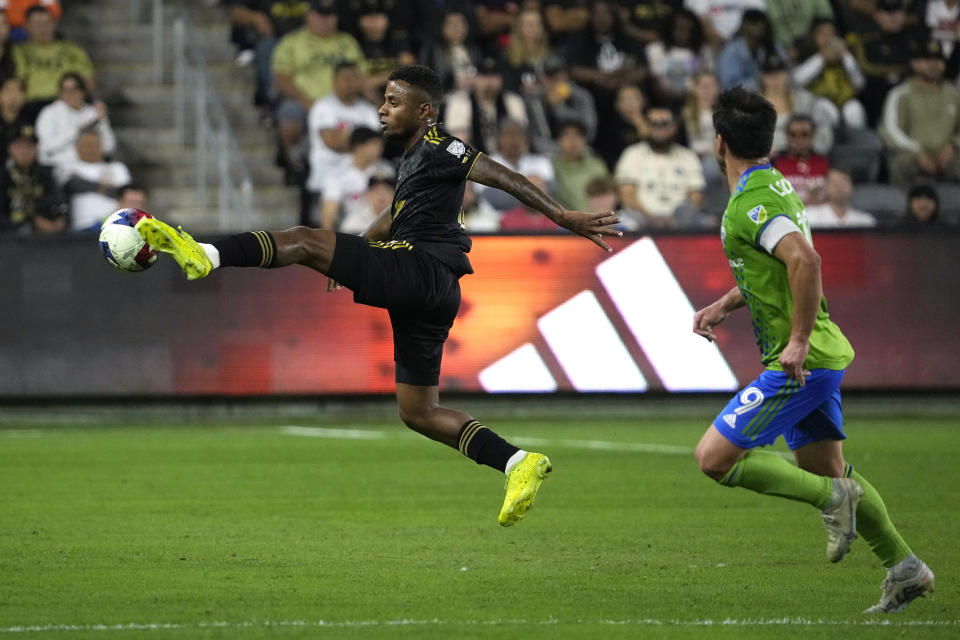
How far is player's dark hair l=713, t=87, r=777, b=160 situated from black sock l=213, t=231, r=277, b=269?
80.7 inches

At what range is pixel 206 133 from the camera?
703 inches

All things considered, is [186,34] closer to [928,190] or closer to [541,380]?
[541,380]

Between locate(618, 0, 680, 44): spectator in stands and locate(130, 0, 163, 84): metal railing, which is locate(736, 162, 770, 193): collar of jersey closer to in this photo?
locate(130, 0, 163, 84): metal railing

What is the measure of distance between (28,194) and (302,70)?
3709 millimetres

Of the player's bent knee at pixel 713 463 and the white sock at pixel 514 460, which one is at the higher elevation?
the player's bent knee at pixel 713 463

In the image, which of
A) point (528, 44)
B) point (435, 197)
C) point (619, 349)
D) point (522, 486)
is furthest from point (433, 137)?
point (528, 44)

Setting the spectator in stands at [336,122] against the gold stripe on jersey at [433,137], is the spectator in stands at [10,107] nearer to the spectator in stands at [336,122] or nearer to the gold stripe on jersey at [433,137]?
the spectator in stands at [336,122]

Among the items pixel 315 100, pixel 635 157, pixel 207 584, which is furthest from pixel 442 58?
pixel 207 584

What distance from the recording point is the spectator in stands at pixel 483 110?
17391 mm

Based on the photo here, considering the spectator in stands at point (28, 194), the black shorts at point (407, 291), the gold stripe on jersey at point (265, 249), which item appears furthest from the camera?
the spectator in stands at point (28, 194)

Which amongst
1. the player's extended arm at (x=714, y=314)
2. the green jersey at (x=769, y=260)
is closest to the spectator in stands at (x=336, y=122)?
the player's extended arm at (x=714, y=314)

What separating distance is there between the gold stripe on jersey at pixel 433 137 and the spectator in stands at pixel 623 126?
10911mm

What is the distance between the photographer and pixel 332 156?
17.3m

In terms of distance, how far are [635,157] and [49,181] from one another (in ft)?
20.9
